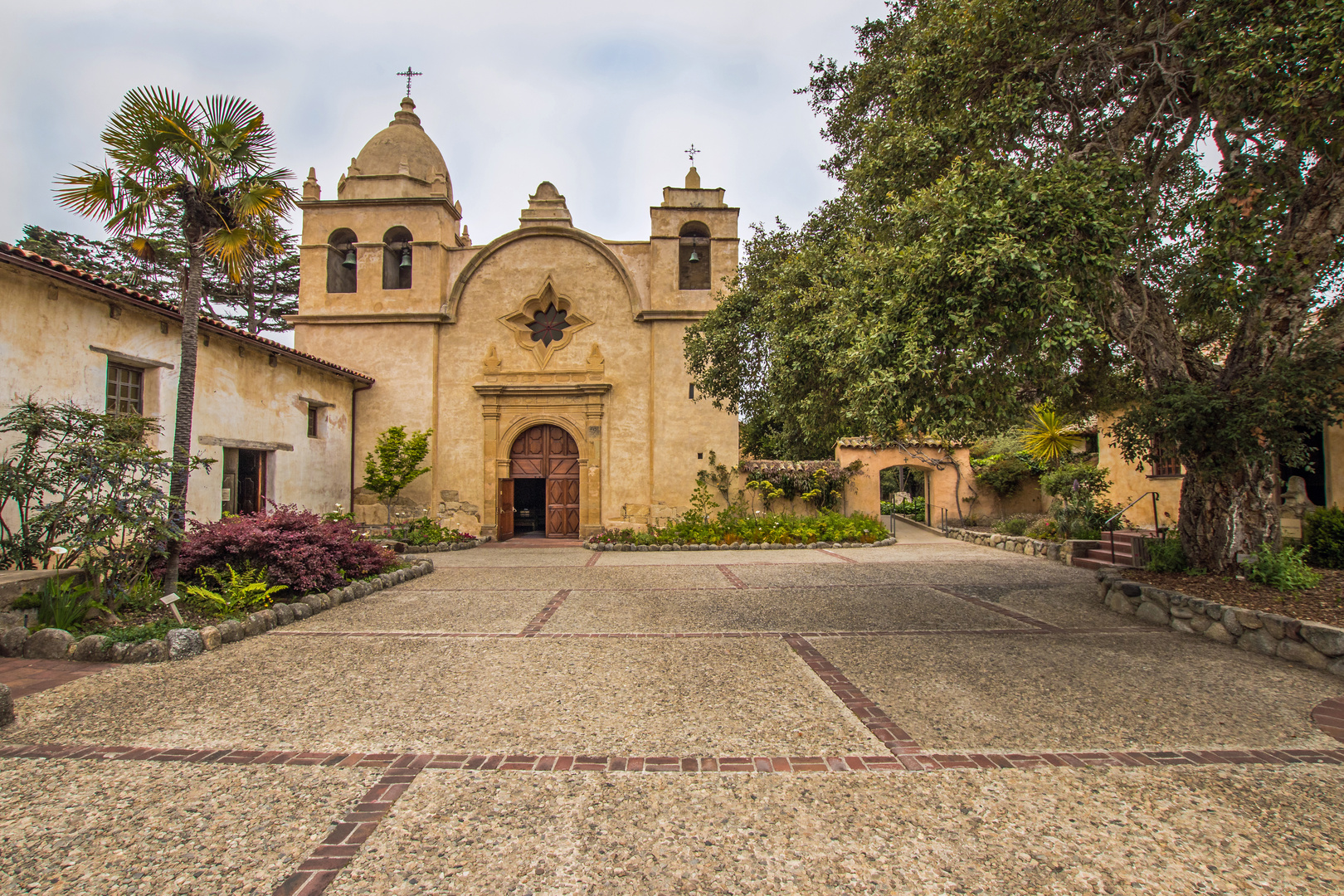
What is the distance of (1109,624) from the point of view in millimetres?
6453

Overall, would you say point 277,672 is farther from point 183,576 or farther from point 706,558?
point 706,558

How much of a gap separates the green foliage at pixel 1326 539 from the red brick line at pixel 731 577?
7.22m

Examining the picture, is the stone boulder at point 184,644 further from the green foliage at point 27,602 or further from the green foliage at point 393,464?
the green foliage at point 393,464

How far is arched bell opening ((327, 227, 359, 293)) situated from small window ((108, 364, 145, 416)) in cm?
735

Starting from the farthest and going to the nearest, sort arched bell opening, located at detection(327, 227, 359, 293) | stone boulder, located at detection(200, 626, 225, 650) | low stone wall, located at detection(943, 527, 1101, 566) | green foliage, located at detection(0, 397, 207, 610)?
arched bell opening, located at detection(327, 227, 359, 293)
low stone wall, located at detection(943, 527, 1101, 566)
green foliage, located at detection(0, 397, 207, 610)
stone boulder, located at detection(200, 626, 225, 650)

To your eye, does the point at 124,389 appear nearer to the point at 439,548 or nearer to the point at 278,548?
the point at 278,548

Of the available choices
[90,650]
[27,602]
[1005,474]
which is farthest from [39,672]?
[1005,474]

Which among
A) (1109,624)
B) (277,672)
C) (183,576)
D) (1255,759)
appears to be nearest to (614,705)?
(277,672)

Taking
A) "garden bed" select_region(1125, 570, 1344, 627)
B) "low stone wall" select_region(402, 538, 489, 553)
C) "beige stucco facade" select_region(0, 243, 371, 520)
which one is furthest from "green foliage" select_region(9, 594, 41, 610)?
"garden bed" select_region(1125, 570, 1344, 627)

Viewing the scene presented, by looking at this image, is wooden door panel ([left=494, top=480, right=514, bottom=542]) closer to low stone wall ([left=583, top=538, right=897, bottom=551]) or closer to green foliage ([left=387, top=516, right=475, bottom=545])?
green foliage ([left=387, top=516, right=475, bottom=545])

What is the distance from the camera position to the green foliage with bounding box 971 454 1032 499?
17.5m

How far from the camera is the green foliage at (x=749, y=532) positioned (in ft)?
46.3

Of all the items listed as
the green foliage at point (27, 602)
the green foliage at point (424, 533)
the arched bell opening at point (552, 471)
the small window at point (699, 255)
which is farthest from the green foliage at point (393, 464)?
the green foliage at point (27, 602)

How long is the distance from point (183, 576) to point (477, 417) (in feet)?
30.7
